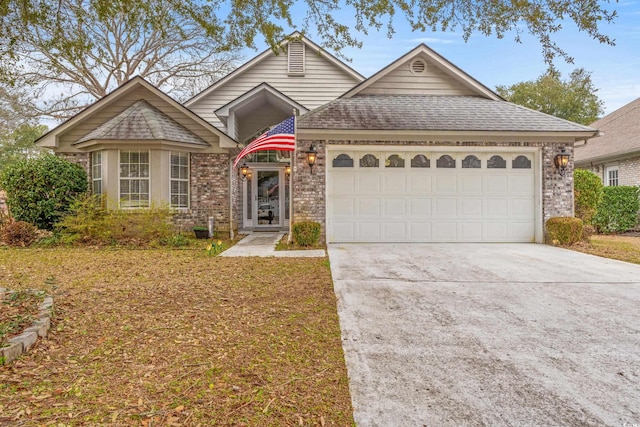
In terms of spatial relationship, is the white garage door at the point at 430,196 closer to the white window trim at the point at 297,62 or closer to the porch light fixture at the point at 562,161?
the porch light fixture at the point at 562,161

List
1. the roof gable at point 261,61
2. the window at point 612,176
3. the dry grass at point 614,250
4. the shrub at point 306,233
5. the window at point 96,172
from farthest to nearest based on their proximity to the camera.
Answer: the window at point 612,176, the roof gable at point 261,61, the window at point 96,172, the shrub at point 306,233, the dry grass at point 614,250

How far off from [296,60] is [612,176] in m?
13.7

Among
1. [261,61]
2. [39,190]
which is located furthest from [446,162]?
[39,190]

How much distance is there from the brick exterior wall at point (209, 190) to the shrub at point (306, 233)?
365 centimetres

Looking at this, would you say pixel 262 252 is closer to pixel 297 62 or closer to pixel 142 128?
pixel 142 128

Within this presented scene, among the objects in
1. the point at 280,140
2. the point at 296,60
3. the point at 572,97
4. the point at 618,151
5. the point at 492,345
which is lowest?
the point at 492,345

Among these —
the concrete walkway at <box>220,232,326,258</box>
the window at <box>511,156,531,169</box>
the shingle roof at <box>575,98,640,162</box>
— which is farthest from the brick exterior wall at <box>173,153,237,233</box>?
the shingle roof at <box>575,98,640,162</box>

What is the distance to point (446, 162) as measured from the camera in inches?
386

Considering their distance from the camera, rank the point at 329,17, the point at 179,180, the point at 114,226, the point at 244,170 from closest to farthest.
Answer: the point at 329,17 < the point at 114,226 < the point at 179,180 < the point at 244,170

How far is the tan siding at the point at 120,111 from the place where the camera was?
1146cm

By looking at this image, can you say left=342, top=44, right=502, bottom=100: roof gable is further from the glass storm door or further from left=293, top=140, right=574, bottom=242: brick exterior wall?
the glass storm door

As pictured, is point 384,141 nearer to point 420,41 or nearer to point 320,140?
point 320,140

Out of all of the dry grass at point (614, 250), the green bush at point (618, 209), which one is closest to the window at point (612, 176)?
the green bush at point (618, 209)

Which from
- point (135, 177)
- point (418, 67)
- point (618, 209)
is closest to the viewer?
point (135, 177)
